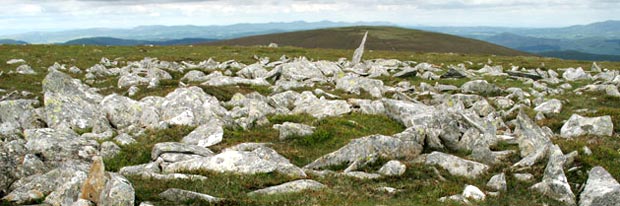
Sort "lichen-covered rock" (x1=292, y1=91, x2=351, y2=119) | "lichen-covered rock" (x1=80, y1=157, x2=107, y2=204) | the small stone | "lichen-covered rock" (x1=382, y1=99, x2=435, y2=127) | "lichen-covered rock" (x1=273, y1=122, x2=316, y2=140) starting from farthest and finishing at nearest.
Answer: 1. "lichen-covered rock" (x1=292, y1=91, x2=351, y2=119)
2. "lichen-covered rock" (x1=382, y1=99, x2=435, y2=127)
3. "lichen-covered rock" (x1=273, y1=122, x2=316, y2=140)
4. the small stone
5. "lichen-covered rock" (x1=80, y1=157, x2=107, y2=204)

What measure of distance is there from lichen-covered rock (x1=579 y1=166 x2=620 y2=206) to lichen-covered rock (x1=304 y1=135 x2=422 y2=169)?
602 cm

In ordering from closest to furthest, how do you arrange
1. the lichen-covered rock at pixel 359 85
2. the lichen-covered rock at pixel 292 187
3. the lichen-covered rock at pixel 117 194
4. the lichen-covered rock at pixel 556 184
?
the lichen-covered rock at pixel 117 194, the lichen-covered rock at pixel 292 187, the lichen-covered rock at pixel 556 184, the lichen-covered rock at pixel 359 85

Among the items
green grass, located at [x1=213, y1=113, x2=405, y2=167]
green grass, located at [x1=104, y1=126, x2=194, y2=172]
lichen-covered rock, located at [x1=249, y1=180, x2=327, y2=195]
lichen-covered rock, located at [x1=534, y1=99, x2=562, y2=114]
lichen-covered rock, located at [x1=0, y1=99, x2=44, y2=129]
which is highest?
lichen-covered rock, located at [x1=0, y1=99, x2=44, y2=129]

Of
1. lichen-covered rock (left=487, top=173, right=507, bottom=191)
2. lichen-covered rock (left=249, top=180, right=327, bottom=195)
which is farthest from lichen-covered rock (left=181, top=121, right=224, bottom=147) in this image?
lichen-covered rock (left=487, top=173, right=507, bottom=191)

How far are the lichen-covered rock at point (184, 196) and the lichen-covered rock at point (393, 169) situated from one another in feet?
21.2

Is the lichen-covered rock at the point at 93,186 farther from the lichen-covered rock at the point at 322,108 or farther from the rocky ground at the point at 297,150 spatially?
the lichen-covered rock at the point at 322,108

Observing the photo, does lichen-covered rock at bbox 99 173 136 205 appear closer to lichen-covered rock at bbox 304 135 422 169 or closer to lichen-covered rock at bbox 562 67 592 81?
lichen-covered rock at bbox 304 135 422 169

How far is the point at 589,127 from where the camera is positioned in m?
23.5

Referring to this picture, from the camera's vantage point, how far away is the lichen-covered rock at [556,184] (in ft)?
49.0

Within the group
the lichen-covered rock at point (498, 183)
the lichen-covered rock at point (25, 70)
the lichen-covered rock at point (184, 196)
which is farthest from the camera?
the lichen-covered rock at point (25, 70)

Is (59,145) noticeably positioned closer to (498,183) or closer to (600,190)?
(498,183)

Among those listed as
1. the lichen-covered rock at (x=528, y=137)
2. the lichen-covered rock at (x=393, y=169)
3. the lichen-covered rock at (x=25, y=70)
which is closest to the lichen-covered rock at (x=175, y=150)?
the lichen-covered rock at (x=393, y=169)

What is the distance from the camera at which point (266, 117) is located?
81.8 feet

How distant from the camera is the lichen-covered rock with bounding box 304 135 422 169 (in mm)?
17953
